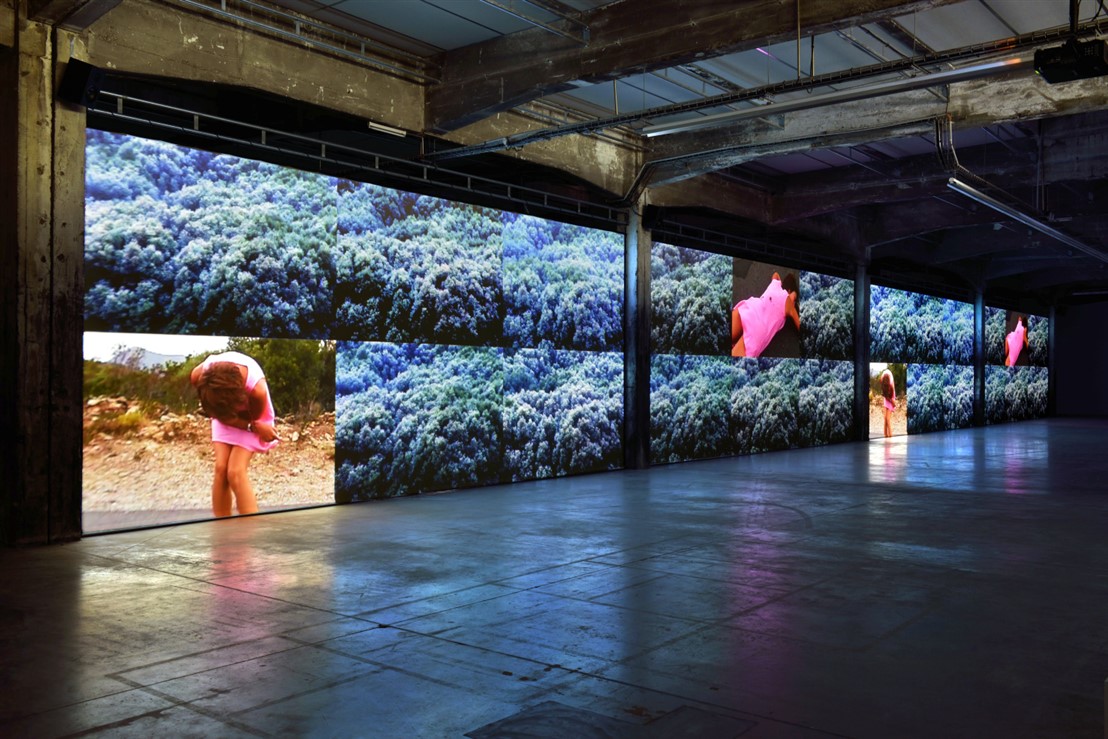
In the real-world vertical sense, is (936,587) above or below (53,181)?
below

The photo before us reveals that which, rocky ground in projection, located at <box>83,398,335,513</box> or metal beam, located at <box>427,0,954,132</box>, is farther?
rocky ground in projection, located at <box>83,398,335,513</box>

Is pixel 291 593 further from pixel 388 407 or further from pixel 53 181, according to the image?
pixel 388 407

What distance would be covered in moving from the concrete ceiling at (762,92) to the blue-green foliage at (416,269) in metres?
0.89

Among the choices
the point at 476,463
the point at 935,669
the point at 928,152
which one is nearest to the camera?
the point at 935,669

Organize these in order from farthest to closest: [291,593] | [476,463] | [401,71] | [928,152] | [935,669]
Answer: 1. [928,152]
2. [476,463]
3. [401,71]
4. [291,593]
5. [935,669]

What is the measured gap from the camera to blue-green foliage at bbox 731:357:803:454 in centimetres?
1739

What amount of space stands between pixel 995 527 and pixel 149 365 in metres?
8.25

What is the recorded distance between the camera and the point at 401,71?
1076 centimetres

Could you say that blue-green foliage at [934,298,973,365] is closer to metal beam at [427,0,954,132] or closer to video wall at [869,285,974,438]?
video wall at [869,285,974,438]

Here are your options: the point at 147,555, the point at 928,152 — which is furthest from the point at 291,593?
the point at 928,152

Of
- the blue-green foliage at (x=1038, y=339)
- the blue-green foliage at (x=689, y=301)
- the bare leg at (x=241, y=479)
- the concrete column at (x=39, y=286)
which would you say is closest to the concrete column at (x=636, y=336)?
→ the blue-green foliage at (x=689, y=301)

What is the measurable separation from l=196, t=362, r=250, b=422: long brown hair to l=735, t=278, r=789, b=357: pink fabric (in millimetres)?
10140

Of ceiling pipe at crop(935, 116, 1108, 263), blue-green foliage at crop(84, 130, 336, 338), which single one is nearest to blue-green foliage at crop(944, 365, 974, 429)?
ceiling pipe at crop(935, 116, 1108, 263)

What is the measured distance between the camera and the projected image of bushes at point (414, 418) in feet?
35.7
